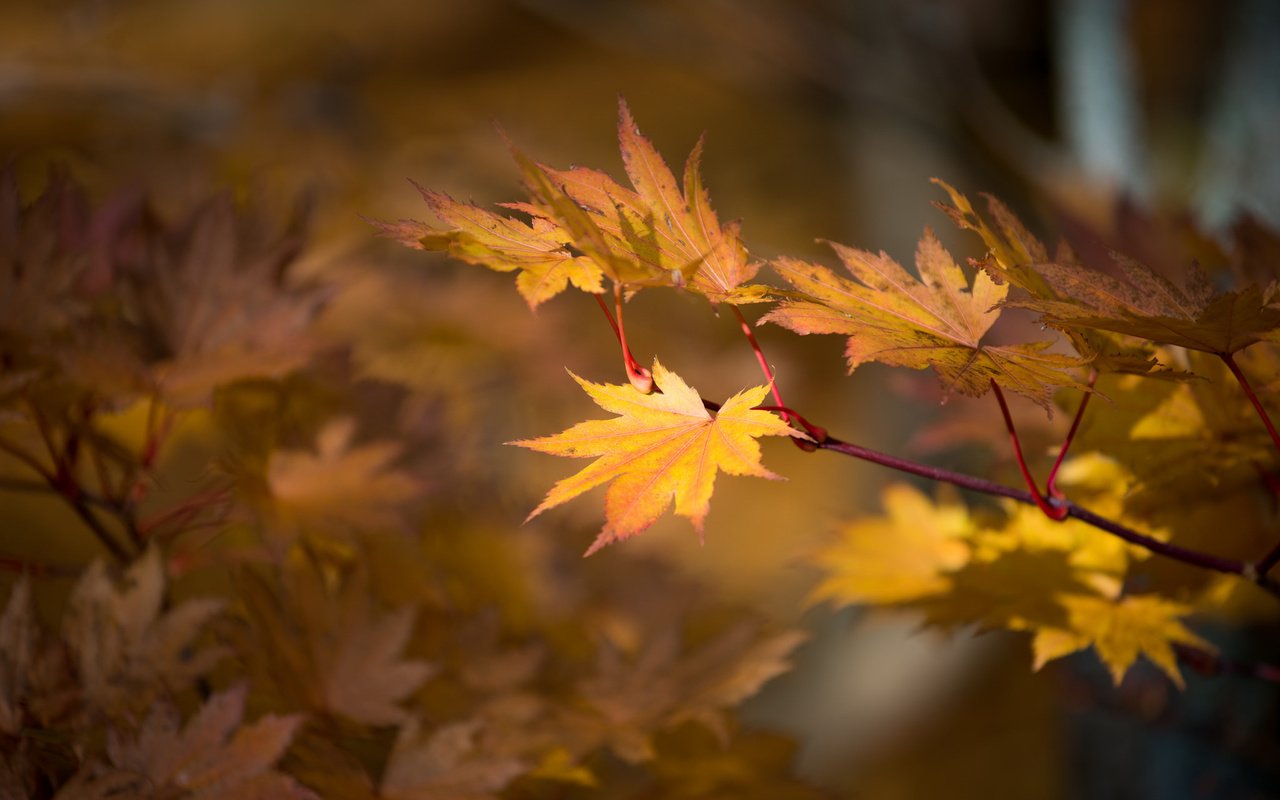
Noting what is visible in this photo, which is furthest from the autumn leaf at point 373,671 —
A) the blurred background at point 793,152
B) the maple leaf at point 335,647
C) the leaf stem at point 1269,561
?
the leaf stem at point 1269,561

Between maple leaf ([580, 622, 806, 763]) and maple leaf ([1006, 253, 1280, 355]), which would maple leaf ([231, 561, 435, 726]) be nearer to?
maple leaf ([580, 622, 806, 763])

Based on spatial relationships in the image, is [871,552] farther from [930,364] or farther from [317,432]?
[317,432]

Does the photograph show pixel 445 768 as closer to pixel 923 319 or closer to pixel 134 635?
pixel 134 635

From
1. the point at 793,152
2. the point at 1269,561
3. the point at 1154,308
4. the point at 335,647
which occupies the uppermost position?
the point at 1154,308

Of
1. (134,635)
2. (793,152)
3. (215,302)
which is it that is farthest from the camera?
(793,152)

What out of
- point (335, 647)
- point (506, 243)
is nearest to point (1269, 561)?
point (506, 243)

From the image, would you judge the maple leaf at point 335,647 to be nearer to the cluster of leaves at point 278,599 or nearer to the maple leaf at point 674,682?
the cluster of leaves at point 278,599
